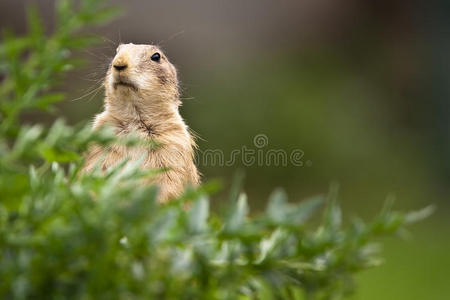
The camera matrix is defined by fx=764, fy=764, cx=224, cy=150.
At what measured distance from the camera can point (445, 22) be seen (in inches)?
263

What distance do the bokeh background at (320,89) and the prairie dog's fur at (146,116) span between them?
3.41 m

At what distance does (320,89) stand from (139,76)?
465 cm

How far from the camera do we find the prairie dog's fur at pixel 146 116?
7.10ft

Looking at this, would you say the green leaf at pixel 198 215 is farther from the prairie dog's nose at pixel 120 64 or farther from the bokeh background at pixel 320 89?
the bokeh background at pixel 320 89

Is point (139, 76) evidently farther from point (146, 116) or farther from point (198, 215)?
point (198, 215)

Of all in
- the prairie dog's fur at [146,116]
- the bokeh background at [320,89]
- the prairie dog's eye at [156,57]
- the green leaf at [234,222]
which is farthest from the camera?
the bokeh background at [320,89]

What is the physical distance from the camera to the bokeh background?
6.32 meters

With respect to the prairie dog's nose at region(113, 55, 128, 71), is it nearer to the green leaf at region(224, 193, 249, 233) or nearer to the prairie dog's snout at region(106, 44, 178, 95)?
the prairie dog's snout at region(106, 44, 178, 95)

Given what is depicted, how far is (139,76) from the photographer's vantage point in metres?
2.32

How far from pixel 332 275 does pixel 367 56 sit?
267 inches

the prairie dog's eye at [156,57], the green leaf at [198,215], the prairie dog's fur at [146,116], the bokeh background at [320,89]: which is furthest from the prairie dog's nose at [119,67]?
the bokeh background at [320,89]

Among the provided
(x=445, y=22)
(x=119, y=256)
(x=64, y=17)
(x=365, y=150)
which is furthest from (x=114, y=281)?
(x=445, y=22)

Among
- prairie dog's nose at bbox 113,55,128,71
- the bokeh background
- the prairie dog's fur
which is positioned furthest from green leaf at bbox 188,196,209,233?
the bokeh background

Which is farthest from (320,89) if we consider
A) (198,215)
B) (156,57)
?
(198,215)
